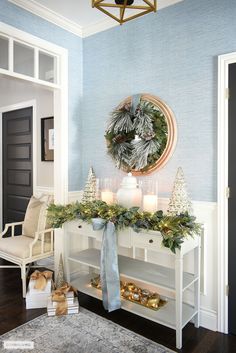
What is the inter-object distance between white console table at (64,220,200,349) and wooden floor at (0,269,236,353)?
0.40 ft

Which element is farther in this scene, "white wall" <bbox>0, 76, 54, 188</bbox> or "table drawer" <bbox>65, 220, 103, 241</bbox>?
"white wall" <bbox>0, 76, 54, 188</bbox>

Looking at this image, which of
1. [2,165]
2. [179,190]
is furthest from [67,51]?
[2,165]

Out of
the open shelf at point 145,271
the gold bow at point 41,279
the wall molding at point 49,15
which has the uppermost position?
the wall molding at point 49,15

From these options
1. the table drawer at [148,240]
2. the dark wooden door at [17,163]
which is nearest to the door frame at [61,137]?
the table drawer at [148,240]

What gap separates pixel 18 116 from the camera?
14.6 feet

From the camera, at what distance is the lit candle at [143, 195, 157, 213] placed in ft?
8.25

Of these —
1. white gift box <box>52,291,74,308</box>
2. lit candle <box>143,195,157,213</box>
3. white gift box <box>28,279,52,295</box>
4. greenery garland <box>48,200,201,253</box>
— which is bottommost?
white gift box <box>52,291,74,308</box>

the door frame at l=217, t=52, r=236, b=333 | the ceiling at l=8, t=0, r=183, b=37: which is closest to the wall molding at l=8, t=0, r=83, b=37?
the ceiling at l=8, t=0, r=183, b=37

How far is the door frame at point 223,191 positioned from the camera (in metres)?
2.29

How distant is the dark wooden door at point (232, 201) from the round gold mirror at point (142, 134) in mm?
509

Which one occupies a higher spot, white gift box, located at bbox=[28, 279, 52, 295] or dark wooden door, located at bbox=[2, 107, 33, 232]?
dark wooden door, located at bbox=[2, 107, 33, 232]

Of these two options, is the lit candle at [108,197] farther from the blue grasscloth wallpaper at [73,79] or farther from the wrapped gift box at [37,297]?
the wrapped gift box at [37,297]

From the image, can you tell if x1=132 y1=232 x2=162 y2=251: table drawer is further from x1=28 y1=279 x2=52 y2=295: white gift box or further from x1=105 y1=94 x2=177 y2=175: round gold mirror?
x1=28 y1=279 x2=52 y2=295: white gift box

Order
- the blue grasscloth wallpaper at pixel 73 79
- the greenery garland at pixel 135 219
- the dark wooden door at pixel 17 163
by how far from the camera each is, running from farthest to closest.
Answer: the dark wooden door at pixel 17 163 < the blue grasscloth wallpaper at pixel 73 79 < the greenery garland at pixel 135 219
